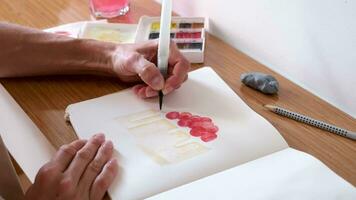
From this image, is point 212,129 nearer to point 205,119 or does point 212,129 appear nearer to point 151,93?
point 205,119

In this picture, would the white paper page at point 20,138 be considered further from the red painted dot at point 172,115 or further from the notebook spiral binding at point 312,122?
the notebook spiral binding at point 312,122

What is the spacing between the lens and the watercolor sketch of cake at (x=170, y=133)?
2.00 ft

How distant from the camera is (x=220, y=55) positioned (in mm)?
855

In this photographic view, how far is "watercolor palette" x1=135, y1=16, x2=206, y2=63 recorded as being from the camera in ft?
2.72

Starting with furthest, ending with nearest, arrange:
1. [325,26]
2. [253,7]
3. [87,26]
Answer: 1. [87,26]
2. [253,7]
3. [325,26]

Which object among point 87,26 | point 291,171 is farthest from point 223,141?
point 87,26

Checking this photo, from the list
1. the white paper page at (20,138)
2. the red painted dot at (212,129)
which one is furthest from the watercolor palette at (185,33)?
the white paper page at (20,138)

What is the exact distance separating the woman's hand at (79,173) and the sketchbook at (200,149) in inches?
0.7

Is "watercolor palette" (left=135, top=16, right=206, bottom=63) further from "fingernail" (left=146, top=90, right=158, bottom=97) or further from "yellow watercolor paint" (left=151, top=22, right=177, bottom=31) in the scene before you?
"fingernail" (left=146, top=90, right=158, bottom=97)

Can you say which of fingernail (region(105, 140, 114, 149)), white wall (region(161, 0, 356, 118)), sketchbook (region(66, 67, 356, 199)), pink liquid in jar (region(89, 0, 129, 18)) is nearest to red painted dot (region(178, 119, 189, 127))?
sketchbook (region(66, 67, 356, 199))

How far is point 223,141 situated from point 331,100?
218mm

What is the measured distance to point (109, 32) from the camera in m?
0.92

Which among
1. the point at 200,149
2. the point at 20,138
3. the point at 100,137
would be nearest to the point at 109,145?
the point at 100,137

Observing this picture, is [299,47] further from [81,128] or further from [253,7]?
[81,128]
